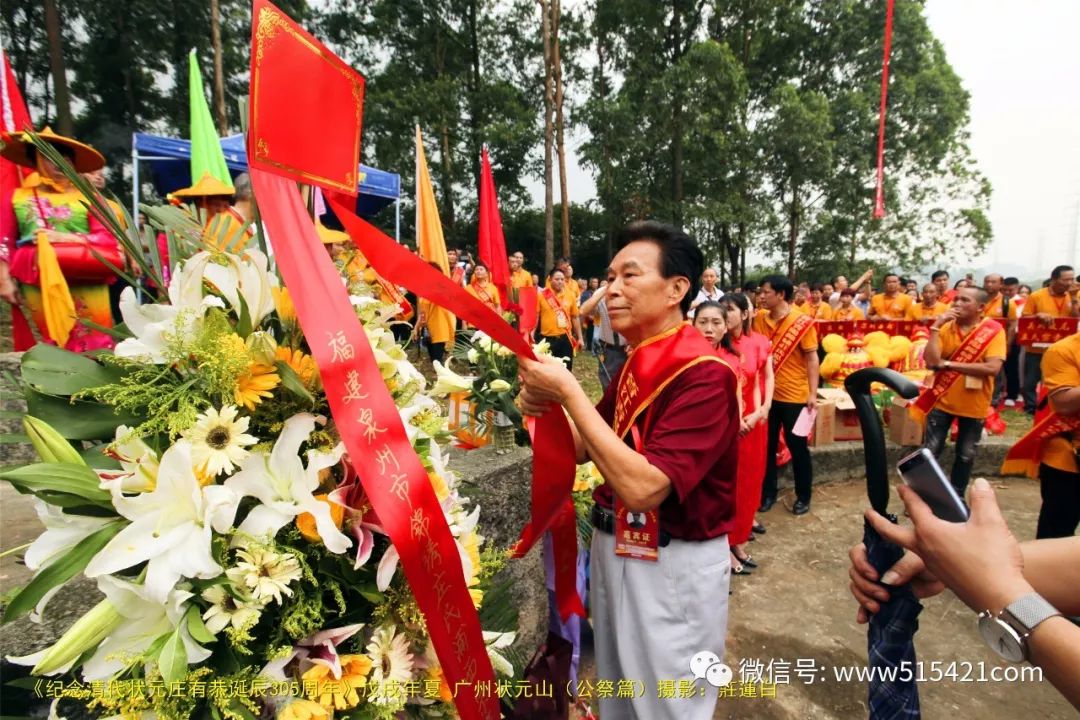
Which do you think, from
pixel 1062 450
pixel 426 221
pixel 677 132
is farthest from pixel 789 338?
pixel 677 132

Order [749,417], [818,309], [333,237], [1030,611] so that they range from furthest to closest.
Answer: [818,309]
[749,417]
[333,237]
[1030,611]

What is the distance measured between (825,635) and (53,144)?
16.2 ft

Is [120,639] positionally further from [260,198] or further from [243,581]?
[260,198]

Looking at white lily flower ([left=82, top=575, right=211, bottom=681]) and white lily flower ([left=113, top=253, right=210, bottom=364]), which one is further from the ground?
white lily flower ([left=113, top=253, right=210, bottom=364])

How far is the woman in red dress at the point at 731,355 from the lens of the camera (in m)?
3.54

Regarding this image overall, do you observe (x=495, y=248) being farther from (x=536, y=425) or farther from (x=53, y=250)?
(x=53, y=250)

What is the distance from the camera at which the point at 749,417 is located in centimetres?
388

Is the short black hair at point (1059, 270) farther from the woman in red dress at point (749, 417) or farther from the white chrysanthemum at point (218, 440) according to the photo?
the white chrysanthemum at point (218, 440)

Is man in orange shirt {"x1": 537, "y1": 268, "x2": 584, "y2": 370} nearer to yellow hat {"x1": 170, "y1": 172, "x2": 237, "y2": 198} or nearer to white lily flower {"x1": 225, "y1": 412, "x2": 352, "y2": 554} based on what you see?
yellow hat {"x1": 170, "y1": 172, "x2": 237, "y2": 198}

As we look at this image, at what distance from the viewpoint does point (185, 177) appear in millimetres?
9000

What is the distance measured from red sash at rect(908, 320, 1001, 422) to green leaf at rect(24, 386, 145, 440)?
5.31m

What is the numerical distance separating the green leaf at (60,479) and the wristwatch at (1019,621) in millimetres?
1403

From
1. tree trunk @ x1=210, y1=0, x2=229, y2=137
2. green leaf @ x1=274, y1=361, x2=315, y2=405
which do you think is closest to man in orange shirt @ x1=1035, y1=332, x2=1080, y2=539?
green leaf @ x1=274, y1=361, x2=315, y2=405

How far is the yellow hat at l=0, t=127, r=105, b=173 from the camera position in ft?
9.20
